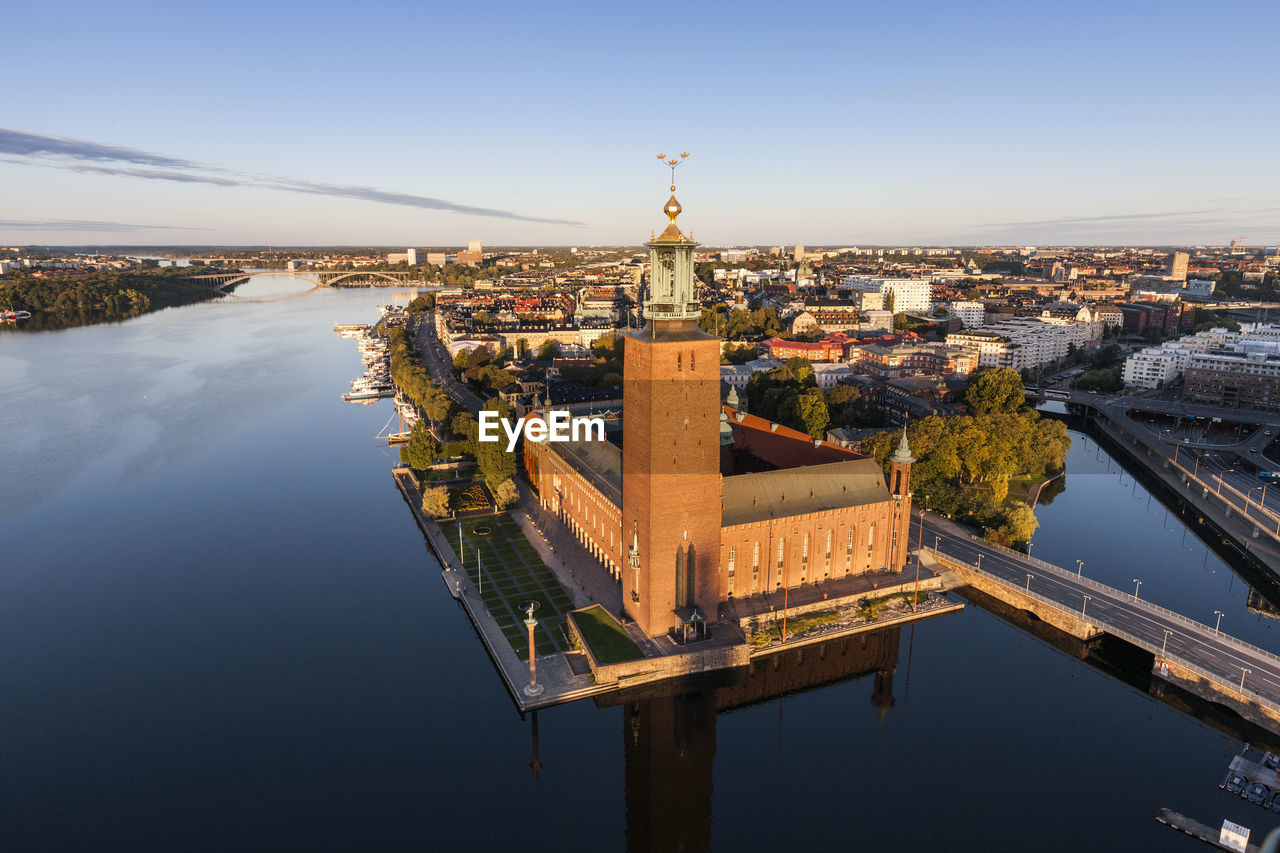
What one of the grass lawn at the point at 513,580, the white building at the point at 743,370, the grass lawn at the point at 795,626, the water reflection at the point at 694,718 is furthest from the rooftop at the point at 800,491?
the white building at the point at 743,370

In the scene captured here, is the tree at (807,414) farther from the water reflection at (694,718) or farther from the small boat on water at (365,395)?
the small boat on water at (365,395)

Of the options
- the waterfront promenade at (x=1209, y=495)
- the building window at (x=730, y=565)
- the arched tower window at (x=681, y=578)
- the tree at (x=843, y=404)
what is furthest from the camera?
the tree at (x=843, y=404)

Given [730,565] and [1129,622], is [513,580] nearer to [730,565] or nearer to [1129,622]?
[730,565]

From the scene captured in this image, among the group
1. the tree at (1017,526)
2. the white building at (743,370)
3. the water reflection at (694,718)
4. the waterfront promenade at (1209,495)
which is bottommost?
the water reflection at (694,718)

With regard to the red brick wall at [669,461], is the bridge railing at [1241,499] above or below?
below

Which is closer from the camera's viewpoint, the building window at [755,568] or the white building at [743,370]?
the building window at [755,568]

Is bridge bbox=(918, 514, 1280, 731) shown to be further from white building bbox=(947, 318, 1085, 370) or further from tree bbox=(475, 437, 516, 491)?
white building bbox=(947, 318, 1085, 370)

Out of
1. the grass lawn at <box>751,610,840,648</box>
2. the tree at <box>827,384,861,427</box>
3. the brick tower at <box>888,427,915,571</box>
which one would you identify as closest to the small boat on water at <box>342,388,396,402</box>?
the tree at <box>827,384,861,427</box>
